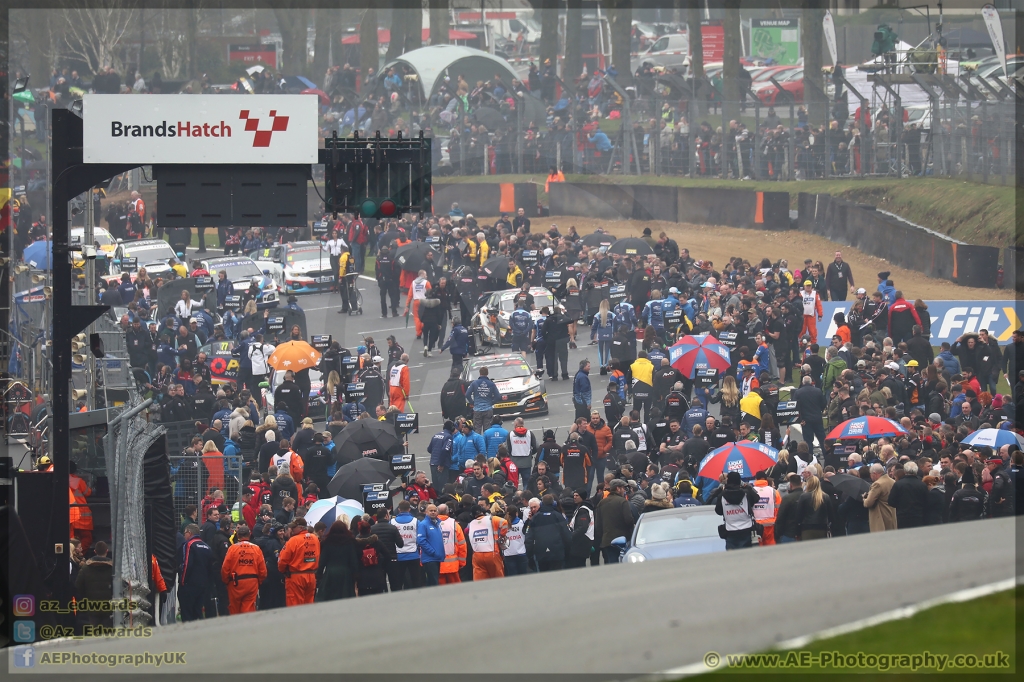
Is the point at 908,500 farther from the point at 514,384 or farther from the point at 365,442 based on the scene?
the point at 514,384

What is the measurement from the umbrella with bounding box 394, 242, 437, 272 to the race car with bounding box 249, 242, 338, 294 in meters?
3.19

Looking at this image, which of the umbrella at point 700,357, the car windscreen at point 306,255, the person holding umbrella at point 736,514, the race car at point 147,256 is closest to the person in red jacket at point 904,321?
the umbrella at point 700,357

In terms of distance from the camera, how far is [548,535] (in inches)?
521

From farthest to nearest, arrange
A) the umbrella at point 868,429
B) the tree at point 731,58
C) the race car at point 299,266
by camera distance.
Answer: the tree at point 731,58, the race car at point 299,266, the umbrella at point 868,429

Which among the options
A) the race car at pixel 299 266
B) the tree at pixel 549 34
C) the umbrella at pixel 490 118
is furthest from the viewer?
the tree at pixel 549 34

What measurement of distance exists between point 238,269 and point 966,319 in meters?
16.1

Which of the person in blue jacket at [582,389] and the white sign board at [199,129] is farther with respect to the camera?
the person in blue jacket at [582,389]

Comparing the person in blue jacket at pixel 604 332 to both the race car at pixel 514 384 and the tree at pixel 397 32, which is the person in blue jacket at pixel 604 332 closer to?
the race car at pixel 514 384

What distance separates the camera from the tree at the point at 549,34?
46.3m

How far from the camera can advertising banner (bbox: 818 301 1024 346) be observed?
865 inches

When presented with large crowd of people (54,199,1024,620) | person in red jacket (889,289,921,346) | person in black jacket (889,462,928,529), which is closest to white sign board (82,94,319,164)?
large crowd of people (54,199,1024,620)

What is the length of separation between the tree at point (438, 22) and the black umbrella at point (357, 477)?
127 ft

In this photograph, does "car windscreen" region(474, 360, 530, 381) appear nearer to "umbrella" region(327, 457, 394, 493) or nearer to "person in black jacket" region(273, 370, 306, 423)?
"person in black jacket" region(273, 370, 306, 423)

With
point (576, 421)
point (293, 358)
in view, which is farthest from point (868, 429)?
point (293, 358)
